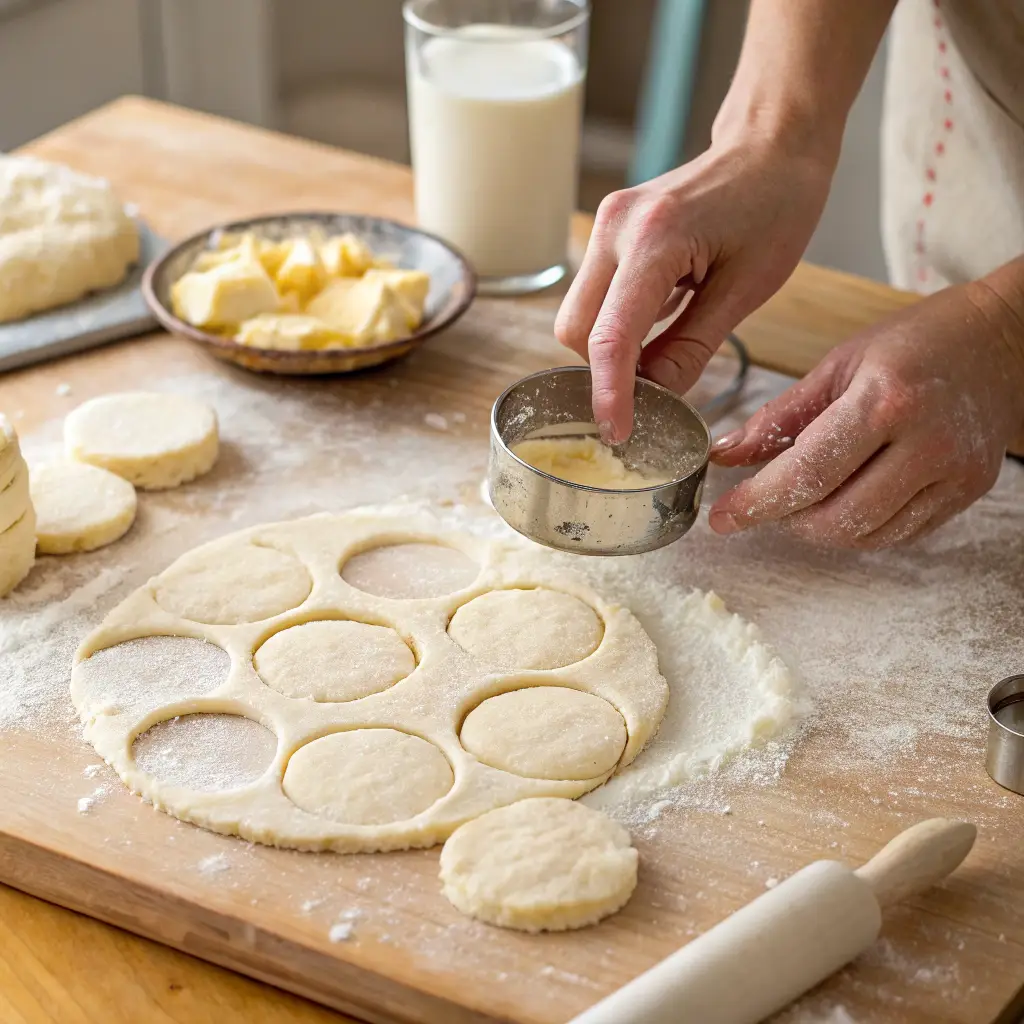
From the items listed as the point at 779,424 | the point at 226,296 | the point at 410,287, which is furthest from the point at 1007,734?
the point at 226,296

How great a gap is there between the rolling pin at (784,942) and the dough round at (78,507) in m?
0.84

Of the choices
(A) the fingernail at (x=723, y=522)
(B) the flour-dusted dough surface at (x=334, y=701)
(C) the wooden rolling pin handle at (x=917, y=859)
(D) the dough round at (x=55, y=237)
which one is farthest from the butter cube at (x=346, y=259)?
(C) the wooden rolling pin handle at (x=917, y=859)

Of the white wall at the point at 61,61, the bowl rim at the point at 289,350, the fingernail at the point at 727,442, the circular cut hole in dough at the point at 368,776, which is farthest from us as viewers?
the white wall at the point at 61,61

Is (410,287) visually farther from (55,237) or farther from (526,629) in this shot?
(526,629)

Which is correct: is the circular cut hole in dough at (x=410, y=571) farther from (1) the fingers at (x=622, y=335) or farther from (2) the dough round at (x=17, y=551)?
(2) the dough round at (x=17, y=551)

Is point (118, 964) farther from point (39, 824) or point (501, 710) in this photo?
point (501, 710)

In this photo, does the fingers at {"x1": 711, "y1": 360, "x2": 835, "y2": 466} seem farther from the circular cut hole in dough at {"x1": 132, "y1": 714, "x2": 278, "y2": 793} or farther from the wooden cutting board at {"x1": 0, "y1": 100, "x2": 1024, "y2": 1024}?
the circular cut hole in dough at {"x1": 132, "y1": 714, "x2": 278, "y2": 793}

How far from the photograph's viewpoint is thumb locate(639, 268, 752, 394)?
5.16 ft

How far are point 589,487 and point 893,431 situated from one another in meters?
0.36

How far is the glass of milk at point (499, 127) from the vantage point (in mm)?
1979

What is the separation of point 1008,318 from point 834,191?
2.50m

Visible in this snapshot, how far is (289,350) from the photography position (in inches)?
69.6

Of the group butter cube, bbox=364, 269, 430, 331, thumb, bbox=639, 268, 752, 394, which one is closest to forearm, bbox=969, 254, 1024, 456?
thumb, bbox=639, 268, 752, 394

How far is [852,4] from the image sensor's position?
5.48 feet
